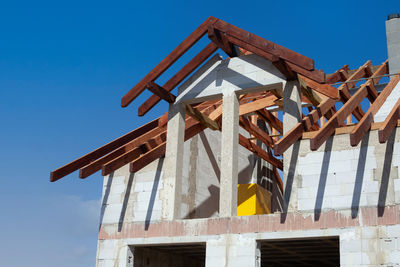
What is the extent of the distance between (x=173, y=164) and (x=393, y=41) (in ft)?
37.7

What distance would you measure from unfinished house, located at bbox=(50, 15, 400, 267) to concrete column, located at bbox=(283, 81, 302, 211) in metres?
0.03

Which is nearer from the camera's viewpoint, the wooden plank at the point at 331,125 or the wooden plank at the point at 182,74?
the wooden plank at the point at 331,125

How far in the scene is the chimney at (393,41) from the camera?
2081 cm

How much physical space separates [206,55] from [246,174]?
893 cm

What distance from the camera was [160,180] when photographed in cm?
1560

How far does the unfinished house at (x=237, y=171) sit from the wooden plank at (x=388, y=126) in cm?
4

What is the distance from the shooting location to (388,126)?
11359mm

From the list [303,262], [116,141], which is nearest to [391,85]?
[303,262]

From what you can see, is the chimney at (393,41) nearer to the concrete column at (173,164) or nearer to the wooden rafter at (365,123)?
the wooden rafter at (365,123)

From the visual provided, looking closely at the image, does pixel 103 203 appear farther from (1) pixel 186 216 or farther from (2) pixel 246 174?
(2) pixel 246 174

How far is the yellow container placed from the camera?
20125 millimetres

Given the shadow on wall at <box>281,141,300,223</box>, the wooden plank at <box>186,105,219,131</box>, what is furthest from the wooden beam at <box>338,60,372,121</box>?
the wooden plank at <box>186,105,219,131</box>

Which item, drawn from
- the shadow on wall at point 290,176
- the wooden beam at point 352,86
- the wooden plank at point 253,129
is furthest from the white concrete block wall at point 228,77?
the wooden plank at point 253,129

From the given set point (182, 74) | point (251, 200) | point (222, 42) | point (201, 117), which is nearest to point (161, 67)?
point (182, 74)
